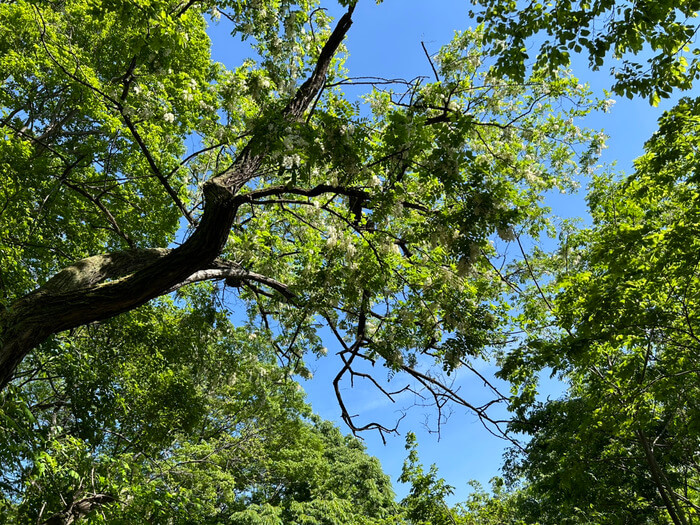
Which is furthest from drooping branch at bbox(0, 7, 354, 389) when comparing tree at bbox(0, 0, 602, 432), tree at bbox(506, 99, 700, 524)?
tree at bbox(506, 99, 700, 524)

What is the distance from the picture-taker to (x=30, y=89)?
9.67 metres

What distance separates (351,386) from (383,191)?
2.20 meters

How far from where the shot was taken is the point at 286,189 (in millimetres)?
4301

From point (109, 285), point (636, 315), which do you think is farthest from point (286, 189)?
point (636, 315)

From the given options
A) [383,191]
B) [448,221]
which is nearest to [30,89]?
[383,191]

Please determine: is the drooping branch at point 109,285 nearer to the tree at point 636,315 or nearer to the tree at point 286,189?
the tree at point 286,189

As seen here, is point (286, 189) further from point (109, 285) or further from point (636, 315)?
point (636, 315)

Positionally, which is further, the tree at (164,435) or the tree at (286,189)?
the tree at (164,435)

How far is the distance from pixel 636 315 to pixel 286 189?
15.4ft

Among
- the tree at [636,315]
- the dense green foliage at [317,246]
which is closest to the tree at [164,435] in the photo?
the dense green foliage at [317,246]

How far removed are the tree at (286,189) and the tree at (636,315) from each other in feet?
3.38

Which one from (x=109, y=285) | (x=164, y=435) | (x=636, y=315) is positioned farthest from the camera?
(x=164, y=435)

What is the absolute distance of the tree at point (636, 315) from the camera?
553cm

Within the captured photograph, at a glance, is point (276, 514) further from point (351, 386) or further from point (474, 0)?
point (474, 0)
